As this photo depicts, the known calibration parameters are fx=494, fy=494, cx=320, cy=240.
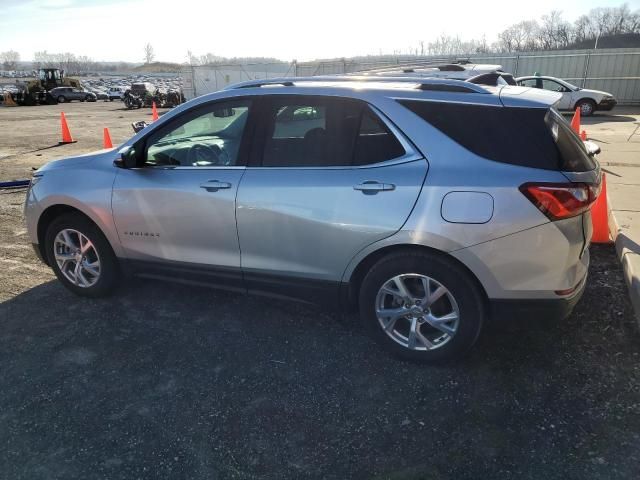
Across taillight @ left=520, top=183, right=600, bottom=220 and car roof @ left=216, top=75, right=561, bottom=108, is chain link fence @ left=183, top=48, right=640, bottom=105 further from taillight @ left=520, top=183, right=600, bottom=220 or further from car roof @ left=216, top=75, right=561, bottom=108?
taillight @ left=520, top=183, right=600, bottom=220

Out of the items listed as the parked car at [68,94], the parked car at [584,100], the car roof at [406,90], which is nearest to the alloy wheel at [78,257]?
the car roof at [406,90]

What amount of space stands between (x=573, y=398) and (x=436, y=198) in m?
1.42

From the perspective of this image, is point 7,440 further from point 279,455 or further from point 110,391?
point 279,455

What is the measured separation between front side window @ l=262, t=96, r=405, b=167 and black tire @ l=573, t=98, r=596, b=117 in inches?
753

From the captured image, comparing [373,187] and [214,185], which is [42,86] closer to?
[214,185]

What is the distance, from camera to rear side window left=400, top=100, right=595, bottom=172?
280cm

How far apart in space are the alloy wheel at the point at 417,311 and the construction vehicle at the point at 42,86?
45.1 meters


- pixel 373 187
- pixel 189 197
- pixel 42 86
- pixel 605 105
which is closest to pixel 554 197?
pixel 373 187

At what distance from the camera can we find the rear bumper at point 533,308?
2.91 m

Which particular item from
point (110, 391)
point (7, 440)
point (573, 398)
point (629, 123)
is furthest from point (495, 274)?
point (629, 123)

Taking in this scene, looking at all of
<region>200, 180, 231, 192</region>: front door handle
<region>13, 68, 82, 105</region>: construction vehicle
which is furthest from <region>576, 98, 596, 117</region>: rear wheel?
<region>13, 68, 82, 105</region>: construction vehicle

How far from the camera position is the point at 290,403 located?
2914 mm

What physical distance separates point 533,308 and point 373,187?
1.19m

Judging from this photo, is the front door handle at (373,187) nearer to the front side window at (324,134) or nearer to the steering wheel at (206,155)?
the front side window at (324,134)
